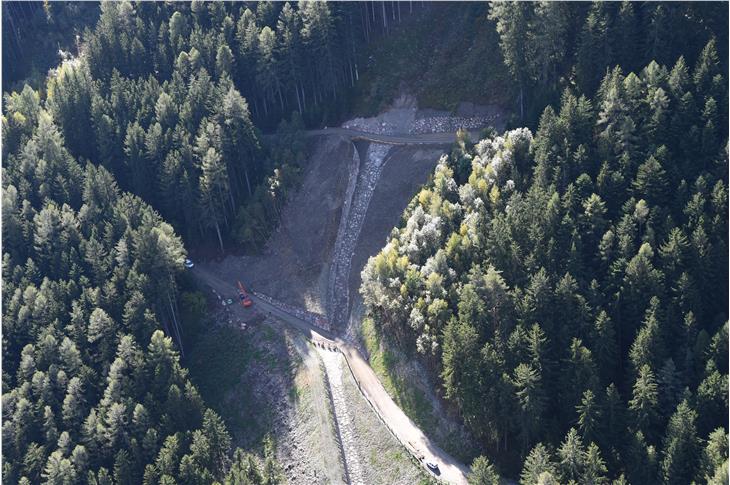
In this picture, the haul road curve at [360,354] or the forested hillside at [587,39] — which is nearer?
the haul road curve at [360,354]

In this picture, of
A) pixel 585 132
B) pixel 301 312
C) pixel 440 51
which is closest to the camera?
pixel 585 132

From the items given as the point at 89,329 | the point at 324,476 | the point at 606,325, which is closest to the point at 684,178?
the point at 606,325

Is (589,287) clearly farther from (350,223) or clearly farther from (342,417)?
(350,223)

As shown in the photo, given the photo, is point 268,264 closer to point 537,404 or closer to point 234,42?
point 234,42

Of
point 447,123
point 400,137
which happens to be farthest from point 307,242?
point 447,123

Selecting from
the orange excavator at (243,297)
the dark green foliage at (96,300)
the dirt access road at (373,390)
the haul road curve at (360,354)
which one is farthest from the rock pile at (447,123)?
the dirt access road at (373,390)

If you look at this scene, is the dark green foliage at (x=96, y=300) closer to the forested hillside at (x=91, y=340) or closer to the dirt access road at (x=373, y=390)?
the forested hillside at (x=91, y=340)

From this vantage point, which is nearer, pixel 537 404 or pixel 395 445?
pixel 537 404
